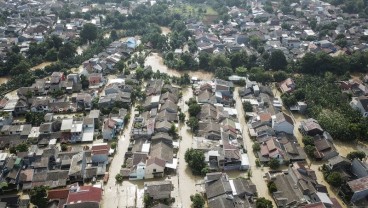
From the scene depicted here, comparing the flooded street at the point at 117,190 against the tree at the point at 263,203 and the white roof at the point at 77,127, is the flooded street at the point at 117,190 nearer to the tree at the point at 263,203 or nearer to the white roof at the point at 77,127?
the white roof at the point at 77,127

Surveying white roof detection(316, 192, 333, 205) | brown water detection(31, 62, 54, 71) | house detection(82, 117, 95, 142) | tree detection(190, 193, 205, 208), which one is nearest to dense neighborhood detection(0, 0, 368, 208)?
tree detection(190, 193, 205, 208)

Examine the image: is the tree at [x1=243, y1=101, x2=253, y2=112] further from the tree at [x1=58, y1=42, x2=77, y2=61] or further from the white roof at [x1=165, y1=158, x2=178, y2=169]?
the tree at [x1=58, y1=42, x2=77, y2=61]

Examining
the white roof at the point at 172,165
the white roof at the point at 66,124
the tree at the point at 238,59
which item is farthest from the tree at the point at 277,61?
the white roof at the point at 66,124

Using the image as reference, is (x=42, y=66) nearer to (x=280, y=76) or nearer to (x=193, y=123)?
(x=193, y=123)

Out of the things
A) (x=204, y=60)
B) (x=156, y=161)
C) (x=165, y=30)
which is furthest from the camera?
(x=165, y=30)

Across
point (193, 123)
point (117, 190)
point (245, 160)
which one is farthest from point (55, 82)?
point (245, 160)

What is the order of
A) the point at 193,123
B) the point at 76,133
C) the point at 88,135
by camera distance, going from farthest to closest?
the point at 193,123, the point at 88,135, the point at 76,133
